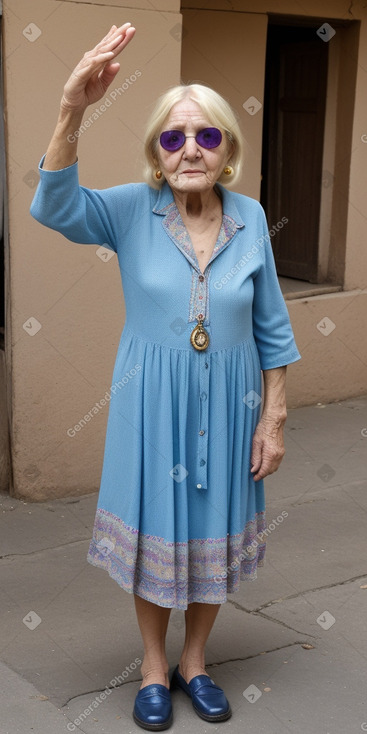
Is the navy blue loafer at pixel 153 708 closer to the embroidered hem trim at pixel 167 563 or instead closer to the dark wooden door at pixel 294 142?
the embroidered hem trim at pixel 167 563

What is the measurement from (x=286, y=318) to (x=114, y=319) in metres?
2.10

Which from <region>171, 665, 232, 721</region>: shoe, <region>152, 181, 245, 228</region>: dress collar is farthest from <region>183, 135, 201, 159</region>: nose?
<region>171, 665, 232, 721</region>: shoe

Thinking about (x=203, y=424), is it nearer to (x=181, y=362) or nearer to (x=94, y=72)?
(x=181, y=362)

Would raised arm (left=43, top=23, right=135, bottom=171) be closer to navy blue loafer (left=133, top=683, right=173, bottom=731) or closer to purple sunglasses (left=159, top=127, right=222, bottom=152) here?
purple sunglasses (left=159, top=127, right=222, bottom=152)

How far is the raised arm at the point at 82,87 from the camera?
2.83 metres

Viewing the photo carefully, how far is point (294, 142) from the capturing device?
768cm

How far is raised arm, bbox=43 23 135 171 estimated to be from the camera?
9.30ft

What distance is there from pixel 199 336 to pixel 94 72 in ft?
2.77

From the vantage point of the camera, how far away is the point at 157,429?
10.5ft

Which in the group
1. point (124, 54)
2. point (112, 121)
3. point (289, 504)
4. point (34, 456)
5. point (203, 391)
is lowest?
point (289, 504)

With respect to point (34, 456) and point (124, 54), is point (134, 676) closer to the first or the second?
point (34, 456)

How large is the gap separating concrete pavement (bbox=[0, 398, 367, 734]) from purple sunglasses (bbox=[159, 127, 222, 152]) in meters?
1.85

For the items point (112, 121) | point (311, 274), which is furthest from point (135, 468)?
point (311, 274)

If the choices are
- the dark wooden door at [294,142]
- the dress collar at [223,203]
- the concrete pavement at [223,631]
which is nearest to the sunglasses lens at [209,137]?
the dress collar at [223,203]
